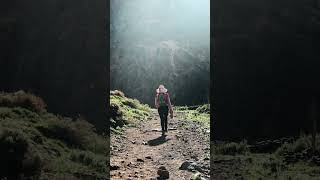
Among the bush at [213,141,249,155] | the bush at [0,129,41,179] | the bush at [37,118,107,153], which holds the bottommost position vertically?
the bush at [0,129,41,179]

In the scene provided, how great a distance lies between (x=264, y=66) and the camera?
36.3 m

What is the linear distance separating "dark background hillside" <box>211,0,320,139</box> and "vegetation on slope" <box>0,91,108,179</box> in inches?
402

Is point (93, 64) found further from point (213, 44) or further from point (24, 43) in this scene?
point (213, 44)

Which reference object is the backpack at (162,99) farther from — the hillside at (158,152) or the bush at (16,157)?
the bush at (16,157)

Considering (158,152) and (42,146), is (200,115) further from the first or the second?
(42,146)

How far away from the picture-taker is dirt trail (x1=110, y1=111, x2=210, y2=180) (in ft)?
41.7

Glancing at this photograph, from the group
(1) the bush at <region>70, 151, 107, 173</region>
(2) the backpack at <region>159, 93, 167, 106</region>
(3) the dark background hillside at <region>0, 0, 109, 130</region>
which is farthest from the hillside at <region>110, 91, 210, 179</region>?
(3) the dark background hillside at <region>0, 0, 109, 130</region>

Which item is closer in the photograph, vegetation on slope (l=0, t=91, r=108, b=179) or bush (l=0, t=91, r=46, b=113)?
vegetation on slope (l=0, t=91, r=108, b=179)

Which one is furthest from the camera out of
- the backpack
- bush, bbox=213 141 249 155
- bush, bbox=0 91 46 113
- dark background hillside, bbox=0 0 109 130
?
dark background hillside, bbox=0 0 109 130

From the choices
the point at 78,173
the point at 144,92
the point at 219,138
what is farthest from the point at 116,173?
the point at 144,92

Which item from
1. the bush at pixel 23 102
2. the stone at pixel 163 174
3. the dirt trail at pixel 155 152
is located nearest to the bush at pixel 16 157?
the dirt trail at pixel 155 152

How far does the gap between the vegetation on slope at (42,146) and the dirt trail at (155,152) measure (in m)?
0.53

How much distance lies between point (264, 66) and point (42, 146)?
24.8 meters

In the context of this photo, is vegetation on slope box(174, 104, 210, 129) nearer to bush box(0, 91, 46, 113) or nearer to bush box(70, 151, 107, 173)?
bush box(0, 91, 46, 113)
